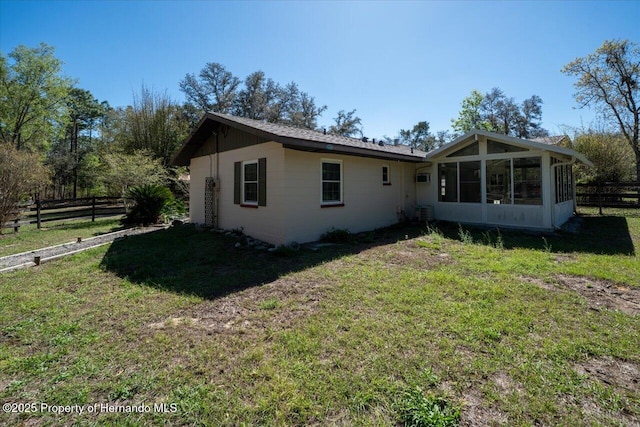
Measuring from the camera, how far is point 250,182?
8617 mm

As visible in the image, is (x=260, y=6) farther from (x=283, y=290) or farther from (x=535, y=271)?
(x=535, y=271)

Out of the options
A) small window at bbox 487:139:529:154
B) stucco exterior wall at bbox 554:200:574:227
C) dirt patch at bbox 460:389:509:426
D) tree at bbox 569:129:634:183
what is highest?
tree at bbox 569:129:634:183

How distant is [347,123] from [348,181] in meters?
27.4

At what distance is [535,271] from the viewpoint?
5090 millimetres

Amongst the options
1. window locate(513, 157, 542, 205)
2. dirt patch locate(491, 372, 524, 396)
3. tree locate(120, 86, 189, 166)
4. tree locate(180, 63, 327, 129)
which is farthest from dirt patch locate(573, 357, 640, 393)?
tree locate(180, 63, 327, 129)

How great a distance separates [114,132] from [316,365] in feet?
99.0

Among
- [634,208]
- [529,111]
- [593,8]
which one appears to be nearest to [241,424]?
[593,8]

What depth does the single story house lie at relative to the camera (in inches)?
296

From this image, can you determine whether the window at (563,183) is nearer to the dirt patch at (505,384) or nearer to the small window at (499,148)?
the small window at (499,148)

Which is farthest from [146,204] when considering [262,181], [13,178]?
[262,181]

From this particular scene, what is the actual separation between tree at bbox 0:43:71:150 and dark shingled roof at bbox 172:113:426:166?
61.7ft

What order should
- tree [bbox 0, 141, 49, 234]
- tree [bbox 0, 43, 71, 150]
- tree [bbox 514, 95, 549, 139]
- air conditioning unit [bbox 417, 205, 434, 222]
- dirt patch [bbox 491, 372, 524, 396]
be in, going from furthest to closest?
tree [bbox 514, 95, 549, 139], tree [bbox 0, 43, 71, 150], air conditioning unit [bbox 417, 205, 434, 222], tree [bbox 0, 141, 49, 234], dirt patch [bbox 491, 372, 524, 396]

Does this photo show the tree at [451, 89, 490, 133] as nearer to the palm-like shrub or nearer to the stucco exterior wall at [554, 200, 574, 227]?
the stucco exterior wall at [554, 200, 574, 227]

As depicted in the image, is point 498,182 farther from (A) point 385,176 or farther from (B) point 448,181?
(A) point 385,176
